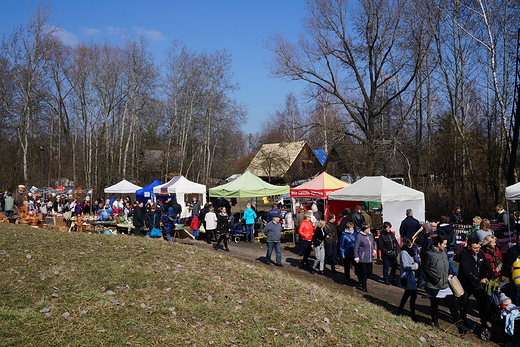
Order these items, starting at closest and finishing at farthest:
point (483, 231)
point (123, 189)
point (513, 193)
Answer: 1. point (483, 231)
2. point (513, 193)
3. point (123, 189)

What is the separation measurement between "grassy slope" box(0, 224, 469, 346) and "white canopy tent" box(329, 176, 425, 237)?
622 centimetres

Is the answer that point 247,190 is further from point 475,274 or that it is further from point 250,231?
point 475,274

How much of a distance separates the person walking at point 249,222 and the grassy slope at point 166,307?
A: 6.73 meters

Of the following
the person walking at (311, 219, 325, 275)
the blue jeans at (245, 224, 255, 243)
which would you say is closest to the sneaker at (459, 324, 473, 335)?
the person walking at (311, 219, 325, 275)

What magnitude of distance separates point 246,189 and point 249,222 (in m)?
2.62

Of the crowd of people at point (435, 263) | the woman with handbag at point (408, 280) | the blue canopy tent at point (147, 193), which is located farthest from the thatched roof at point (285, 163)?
the woman with handbag at point (408, 280)

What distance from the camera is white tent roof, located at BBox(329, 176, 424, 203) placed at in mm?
14102

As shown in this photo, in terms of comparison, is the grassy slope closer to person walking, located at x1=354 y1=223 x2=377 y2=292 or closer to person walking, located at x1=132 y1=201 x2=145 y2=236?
person walking, located at x1=354 y1=223 x2=377 y2=292

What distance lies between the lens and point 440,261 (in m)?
7.09

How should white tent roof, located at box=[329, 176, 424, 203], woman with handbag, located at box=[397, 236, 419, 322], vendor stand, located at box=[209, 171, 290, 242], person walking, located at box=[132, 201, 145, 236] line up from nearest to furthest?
woman with handbag, located at box=[397, 236, 419, 322], white tent roof, located at box=[329, 176, 424, 203], person walking, located at box=[132, 201, 145, 236], vendor stand, located at box=[209, 171, 290, 242]

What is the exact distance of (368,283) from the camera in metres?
10.8

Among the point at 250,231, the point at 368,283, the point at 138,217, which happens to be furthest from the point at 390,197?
the point at 138,217

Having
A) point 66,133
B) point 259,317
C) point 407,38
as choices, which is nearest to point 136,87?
point 66,133

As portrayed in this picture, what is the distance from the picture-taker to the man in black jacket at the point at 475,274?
24.3ft
